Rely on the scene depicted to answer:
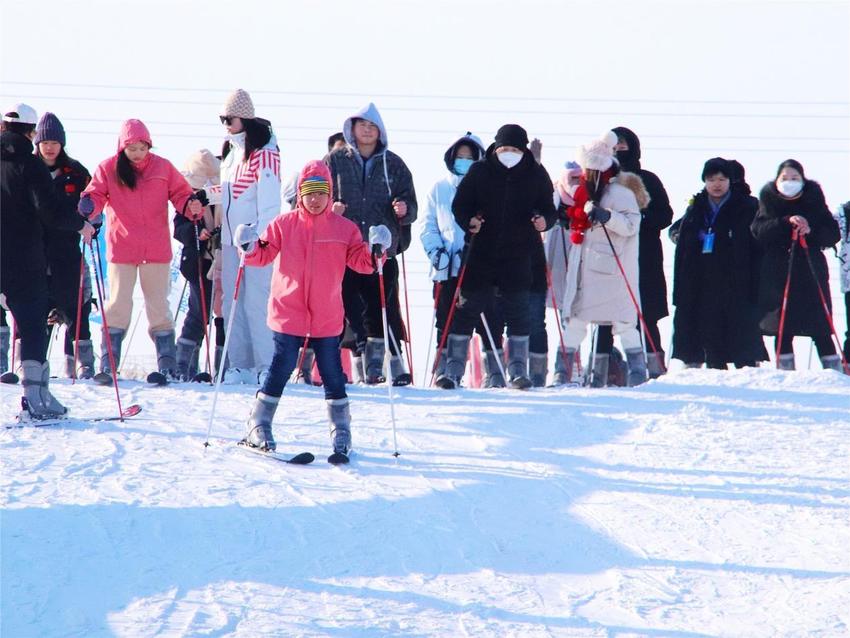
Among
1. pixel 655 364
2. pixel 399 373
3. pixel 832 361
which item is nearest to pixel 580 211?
pixel 655 364

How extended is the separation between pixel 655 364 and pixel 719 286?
91cm

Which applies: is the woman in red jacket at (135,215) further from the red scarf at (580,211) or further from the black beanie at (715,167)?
the black beanie at (715,167)

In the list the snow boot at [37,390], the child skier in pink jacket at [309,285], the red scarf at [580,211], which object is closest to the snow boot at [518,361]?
the red scarf at [580,211]

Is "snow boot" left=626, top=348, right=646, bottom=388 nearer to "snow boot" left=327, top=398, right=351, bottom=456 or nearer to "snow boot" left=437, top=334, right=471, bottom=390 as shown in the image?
"snow boot" left=437, top=334, right=471, bottom=390

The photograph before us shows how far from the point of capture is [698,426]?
29.4ft

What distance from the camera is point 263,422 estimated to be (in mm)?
8086

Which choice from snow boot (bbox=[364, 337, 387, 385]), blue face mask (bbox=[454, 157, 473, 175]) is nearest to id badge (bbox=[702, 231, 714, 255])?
blue face mask (bbox=[454, 157, 473, 175])

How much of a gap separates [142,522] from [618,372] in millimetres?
6281

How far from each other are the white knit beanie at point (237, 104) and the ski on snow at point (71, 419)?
2402 mm

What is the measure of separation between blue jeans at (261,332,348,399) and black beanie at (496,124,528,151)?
300cm

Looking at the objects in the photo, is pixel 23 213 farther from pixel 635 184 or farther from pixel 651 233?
pixel 651 233

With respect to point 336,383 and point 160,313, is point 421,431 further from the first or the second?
point 160,313

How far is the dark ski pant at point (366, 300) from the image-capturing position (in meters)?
10.4

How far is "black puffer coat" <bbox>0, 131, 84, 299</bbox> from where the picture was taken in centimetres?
850
